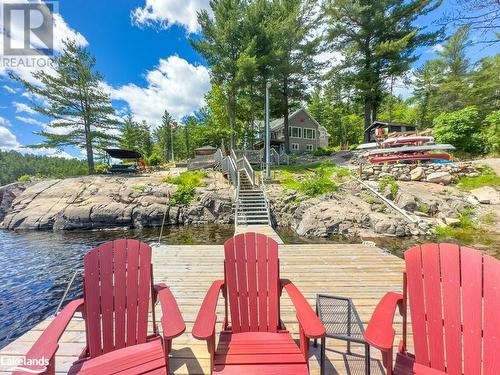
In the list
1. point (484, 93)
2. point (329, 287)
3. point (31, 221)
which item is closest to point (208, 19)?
point (31, 221)

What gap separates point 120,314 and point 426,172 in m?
14.0

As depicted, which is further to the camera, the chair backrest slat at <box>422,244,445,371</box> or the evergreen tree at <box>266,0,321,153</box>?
the evergreen tree at <box>266,0,321,153</box>

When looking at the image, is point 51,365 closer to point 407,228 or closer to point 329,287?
point 329,287

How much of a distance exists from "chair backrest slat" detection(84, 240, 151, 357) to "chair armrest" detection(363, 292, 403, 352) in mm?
1749

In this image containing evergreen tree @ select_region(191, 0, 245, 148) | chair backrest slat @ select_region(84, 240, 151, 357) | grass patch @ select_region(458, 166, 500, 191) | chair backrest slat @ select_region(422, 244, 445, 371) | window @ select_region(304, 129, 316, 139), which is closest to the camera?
chair backrest slat @ select_region(422, 244, 445, 371)

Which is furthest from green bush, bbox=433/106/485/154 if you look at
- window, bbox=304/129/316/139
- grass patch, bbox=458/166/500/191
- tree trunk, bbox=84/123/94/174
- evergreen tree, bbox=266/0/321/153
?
tree trunk, bbox=84/123/94/174

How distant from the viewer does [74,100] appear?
784 inches

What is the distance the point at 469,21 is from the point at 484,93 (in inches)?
1075

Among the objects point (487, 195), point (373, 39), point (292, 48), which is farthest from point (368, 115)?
point (487, 195)

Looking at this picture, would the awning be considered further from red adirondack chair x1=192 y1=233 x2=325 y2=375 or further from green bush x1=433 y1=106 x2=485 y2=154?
green bush x1=433 y1=106 x2=485 y2=154

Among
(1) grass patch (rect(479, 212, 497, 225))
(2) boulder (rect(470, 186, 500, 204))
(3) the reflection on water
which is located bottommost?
(3) the reflection on water

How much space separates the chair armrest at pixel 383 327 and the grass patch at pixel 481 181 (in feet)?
39.5

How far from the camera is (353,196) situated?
10492mm

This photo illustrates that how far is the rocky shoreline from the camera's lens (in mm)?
11734
